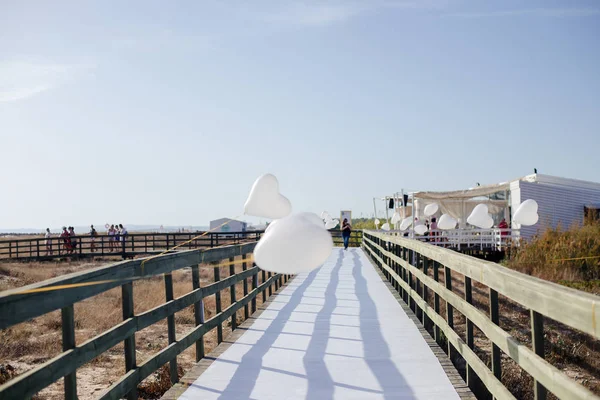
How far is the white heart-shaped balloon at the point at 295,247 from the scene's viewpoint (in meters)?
3.76

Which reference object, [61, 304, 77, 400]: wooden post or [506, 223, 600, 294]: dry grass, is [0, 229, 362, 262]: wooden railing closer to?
[506, 223, 600, 294]: dry grass

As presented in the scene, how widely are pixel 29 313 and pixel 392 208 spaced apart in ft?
124

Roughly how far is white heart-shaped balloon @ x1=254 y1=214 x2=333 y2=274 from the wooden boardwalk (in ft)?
4.63

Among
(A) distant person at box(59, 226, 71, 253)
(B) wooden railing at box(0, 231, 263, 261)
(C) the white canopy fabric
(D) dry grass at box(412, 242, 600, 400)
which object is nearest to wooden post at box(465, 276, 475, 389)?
(D) dry grass at box(412, 242, 600, 400)

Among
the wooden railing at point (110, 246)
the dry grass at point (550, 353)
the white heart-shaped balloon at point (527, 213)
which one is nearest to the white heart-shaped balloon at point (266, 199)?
the dry grass at point (550, 353)

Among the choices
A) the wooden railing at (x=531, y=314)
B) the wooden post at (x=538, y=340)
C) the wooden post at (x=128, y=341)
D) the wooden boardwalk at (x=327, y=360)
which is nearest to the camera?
the wooden railing at (x=531, y=314)

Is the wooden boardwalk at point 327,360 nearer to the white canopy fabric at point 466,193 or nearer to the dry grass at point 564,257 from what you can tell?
the dry grass at point 564,257

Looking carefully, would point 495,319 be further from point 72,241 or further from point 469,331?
point 72,241

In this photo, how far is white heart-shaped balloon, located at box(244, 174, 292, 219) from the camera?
5.58 meters

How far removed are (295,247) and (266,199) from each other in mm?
1949

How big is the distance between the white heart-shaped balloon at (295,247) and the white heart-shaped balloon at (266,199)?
172 cm

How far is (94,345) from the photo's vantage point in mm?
3658

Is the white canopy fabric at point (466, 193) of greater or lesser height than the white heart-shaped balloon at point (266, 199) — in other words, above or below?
above

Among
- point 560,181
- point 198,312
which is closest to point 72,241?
point 560,181
